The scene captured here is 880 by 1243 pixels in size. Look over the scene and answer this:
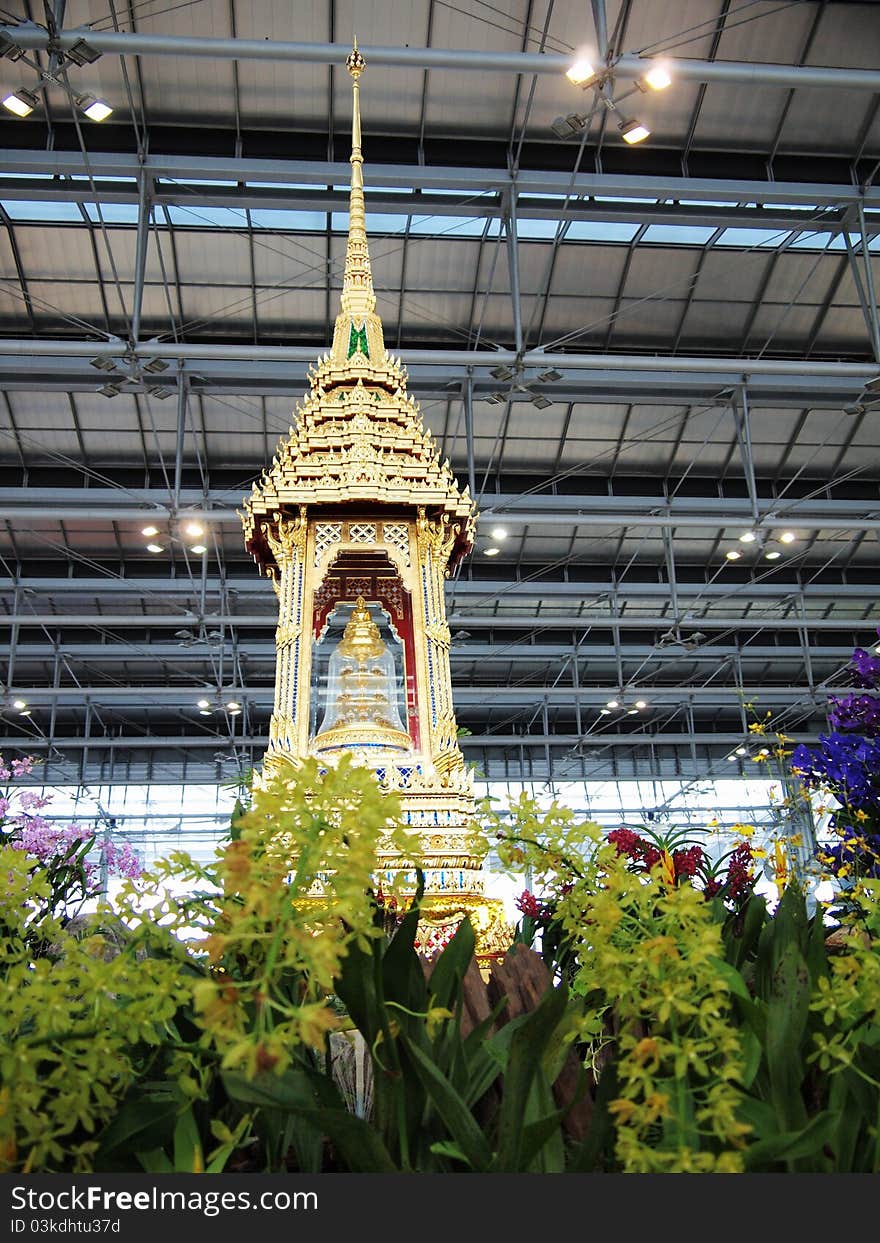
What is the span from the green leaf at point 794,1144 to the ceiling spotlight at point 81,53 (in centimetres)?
1001

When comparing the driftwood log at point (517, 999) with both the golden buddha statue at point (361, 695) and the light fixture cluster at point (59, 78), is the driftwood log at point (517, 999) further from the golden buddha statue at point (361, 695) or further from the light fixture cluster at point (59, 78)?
the light fixture cluster at point (59, 78)

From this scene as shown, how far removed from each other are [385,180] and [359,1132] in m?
11.7

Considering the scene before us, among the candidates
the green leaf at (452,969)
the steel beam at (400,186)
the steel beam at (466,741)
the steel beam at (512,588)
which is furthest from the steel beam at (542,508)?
the green leaf at (452,969)

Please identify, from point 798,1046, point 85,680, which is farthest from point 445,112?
point 85,680

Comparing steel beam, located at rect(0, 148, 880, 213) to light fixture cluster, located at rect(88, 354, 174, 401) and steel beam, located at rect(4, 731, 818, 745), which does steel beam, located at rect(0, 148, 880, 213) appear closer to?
light fixture cluster, located at rect(88, 354, 174, 401)

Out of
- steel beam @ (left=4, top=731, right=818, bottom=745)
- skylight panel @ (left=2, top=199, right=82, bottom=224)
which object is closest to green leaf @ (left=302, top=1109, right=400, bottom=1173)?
skylight panel @ (left=2, top=199, right=82, bottom=224)

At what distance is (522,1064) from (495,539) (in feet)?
55.1

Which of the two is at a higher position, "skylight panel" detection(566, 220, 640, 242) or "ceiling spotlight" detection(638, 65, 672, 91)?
"skylight panel" detection(566, 220, 640, 242)

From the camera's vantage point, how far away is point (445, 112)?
11.8m

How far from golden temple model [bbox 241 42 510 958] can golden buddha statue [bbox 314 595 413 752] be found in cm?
1

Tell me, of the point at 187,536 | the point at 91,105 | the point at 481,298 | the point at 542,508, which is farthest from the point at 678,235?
the point at 187,536

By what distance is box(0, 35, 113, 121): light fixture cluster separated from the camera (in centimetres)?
866

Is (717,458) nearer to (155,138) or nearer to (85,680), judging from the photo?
(155,138)

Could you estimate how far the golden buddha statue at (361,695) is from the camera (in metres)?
6.03
